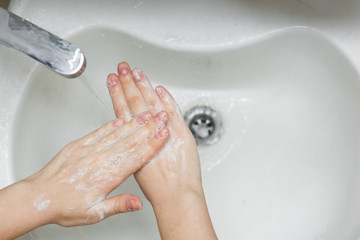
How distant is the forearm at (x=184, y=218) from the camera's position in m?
0.48

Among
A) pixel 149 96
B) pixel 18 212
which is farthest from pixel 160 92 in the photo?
pixel 18 212

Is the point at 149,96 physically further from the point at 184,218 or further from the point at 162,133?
the point at 184,218

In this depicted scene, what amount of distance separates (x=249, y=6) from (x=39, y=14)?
32cm

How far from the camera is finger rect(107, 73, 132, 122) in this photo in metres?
0.56

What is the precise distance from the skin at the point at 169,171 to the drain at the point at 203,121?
100 mm

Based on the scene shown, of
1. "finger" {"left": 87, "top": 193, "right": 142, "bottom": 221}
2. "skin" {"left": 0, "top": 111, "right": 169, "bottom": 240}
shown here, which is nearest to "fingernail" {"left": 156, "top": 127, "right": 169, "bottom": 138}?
"skin" {"left": 0, "top": 111, "right": 169, "bottom": 240}

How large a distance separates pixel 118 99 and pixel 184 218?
22cm

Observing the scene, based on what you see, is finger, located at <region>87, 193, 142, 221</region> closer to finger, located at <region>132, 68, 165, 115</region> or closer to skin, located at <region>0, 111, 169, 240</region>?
skin, located at <region>0, 111, 169, 240</region>

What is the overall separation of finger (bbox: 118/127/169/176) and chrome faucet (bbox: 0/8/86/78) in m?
0.15

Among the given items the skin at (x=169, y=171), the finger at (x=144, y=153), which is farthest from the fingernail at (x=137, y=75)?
the finger at (x=144, y=153)

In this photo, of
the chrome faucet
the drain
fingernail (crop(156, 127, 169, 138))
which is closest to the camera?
the chrome faucet

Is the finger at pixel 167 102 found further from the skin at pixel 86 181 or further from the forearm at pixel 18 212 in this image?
the forearm at pixel 18 212

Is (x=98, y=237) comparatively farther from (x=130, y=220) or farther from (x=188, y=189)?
(x=188, y=189)

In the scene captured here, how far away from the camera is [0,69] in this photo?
0.50 m
